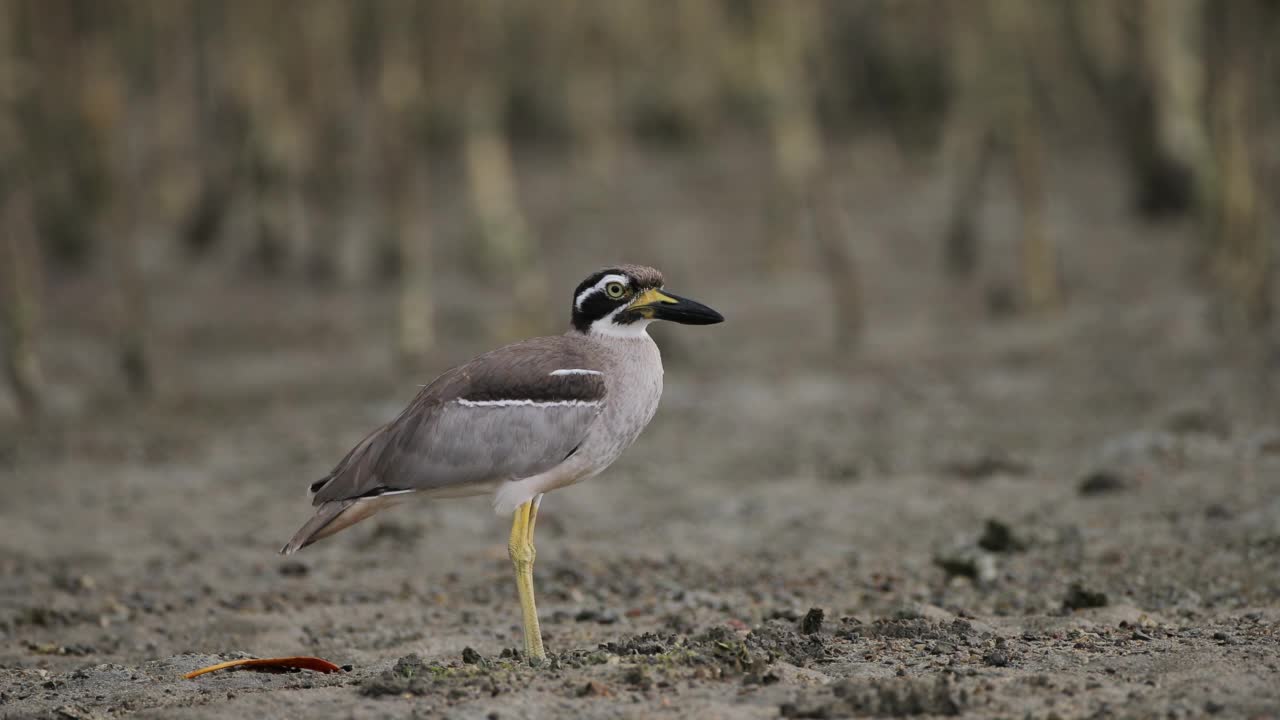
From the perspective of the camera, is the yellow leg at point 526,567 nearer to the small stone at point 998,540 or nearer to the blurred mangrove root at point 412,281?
the small stone at point 998,540

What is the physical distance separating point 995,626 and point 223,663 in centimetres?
367

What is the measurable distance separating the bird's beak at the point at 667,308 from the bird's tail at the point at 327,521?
161cm

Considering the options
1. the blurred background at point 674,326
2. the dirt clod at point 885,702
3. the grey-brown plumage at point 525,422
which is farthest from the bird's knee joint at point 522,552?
the dirt clod at point 885,702

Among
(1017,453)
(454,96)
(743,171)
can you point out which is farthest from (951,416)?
(454,96)

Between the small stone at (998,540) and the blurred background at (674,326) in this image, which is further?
the small stone at (998,540)

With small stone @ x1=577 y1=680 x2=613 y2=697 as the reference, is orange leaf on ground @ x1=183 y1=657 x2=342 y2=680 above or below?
below

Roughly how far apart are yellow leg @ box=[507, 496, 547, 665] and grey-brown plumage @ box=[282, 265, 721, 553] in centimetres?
11

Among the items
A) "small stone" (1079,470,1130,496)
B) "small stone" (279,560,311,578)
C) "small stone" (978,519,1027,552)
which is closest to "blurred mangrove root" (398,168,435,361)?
"small stone" (279,560,311,578)

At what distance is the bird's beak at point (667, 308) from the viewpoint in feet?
24.1

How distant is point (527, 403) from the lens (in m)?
7.25

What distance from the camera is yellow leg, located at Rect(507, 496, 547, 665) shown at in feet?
22.7

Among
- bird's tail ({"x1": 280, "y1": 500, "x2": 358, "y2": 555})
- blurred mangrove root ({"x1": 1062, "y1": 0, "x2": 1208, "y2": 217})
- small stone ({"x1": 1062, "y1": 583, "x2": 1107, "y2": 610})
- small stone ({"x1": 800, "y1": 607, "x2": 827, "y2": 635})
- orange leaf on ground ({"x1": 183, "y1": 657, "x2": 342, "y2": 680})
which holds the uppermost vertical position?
blurred mangrove root ({"x1": 1062, "y1": 0, "x2": 1208, "y2": 217})

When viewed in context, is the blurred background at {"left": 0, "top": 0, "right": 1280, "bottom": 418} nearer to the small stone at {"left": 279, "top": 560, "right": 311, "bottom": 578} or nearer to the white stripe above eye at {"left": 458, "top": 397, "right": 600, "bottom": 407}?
the small stone at {"left": 279, "top": 560, "right": 311, "bottom": 578}

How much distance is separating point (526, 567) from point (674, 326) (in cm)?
1582
